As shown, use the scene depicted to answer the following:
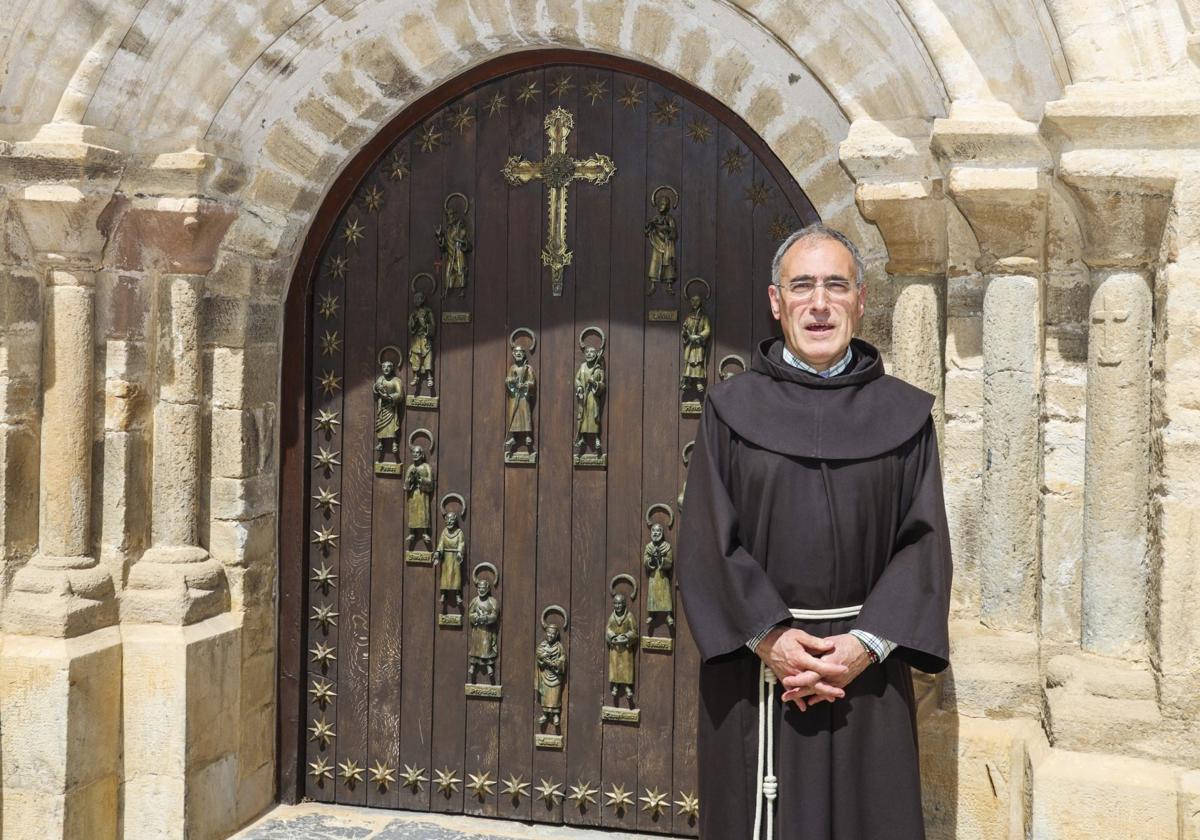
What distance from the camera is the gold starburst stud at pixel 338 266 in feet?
14.9

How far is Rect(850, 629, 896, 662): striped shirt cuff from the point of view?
2.93 metres

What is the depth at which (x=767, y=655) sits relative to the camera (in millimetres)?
2951

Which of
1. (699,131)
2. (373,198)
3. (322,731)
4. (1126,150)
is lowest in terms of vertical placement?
(322,731)

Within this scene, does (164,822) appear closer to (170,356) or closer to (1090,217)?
(170,356)

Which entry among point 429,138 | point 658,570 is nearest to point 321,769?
point 658,570

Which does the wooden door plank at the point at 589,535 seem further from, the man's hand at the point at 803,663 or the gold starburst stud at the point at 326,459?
the man's hand at the point at 803,663

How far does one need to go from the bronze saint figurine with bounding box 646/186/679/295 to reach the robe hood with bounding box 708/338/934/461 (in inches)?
43.4

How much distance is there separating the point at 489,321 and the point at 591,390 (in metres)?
0.41

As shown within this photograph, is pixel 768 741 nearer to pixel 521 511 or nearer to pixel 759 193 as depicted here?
pixel 521 511

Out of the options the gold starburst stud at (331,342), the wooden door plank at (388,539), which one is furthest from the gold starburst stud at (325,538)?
the gold starburst stud at (331,342)

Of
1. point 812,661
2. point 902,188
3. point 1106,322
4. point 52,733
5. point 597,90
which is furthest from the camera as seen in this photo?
point 597,90

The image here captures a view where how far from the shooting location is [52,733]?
4.05 m

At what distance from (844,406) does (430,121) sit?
1988 mm

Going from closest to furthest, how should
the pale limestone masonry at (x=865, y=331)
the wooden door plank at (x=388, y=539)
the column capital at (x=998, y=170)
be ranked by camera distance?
the pale limestone masonry at (x=865, y=331) < the column capital at (x=998, y=170) < the wooden door plank at (x=388, y=539)
